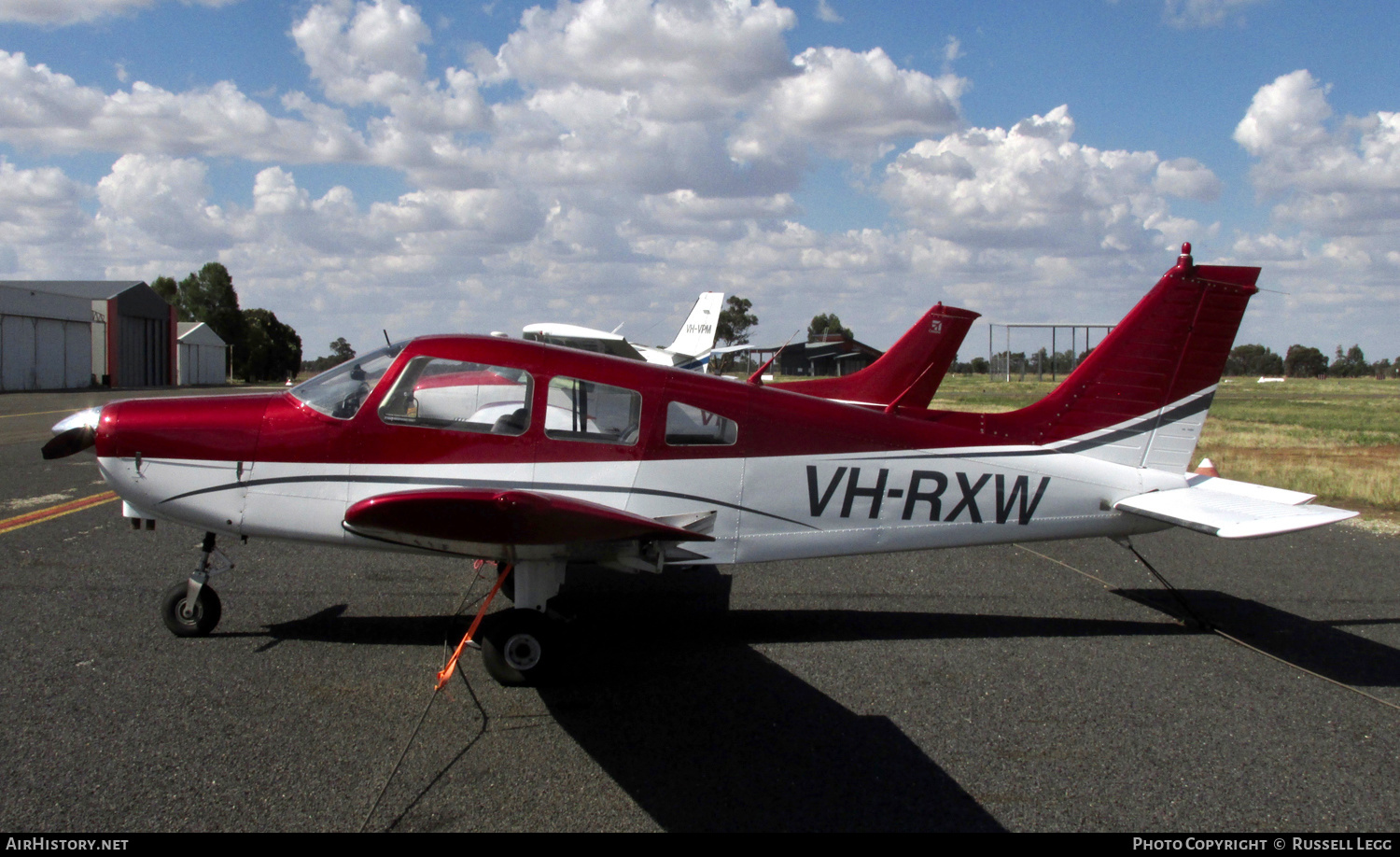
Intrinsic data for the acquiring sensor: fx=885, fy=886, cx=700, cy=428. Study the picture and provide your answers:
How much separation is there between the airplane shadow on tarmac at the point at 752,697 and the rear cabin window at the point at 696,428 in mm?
1291

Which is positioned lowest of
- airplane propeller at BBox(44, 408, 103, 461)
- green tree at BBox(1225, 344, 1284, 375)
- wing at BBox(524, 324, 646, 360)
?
airplane propeller at BBox(44, 408, 103, 461)

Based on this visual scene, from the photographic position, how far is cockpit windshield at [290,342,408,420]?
494 cm

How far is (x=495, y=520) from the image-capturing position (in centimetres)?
404

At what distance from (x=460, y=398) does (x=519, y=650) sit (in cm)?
143

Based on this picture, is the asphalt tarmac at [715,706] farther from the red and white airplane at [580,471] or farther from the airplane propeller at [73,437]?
the airplane propeller at [73,437]

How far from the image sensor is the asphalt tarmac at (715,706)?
3.48 m

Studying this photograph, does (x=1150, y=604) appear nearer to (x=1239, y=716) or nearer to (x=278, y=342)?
(x=1239, y=716)

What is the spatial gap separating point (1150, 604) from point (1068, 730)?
9.15ft

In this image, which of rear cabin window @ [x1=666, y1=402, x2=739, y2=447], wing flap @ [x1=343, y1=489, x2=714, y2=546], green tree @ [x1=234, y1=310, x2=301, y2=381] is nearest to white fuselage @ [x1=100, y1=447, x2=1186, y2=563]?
rear cabin window @ [x1=666, y1=402, x2=739, y2=447]

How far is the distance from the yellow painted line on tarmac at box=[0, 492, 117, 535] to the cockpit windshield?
5303 mm

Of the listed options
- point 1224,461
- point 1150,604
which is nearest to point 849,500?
point 1150,604

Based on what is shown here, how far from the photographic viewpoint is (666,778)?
3.73 metres

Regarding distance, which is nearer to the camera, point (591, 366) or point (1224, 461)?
point (591, 366)

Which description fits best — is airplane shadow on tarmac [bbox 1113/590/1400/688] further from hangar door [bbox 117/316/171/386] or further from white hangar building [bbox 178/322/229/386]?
white hangar building [bbox 178/322/229/386]
